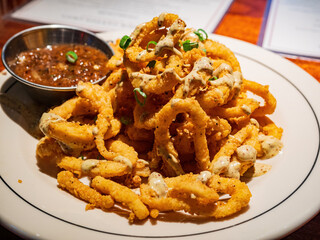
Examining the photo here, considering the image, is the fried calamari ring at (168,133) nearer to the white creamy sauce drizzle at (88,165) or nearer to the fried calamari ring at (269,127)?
the white creamy sauce drizzle at (88,165)

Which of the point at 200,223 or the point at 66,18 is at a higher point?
the point at 200,223

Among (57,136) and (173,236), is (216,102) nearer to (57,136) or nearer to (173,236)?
(173,236)

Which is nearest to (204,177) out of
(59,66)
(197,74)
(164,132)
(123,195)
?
(164,132)

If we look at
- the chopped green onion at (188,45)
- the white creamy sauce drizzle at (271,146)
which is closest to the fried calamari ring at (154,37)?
the chopped green onion at (188,45)

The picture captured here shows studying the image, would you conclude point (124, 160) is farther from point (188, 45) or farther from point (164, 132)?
point (188, 45)

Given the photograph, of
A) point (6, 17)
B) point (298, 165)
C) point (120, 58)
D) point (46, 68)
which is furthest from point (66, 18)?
point (298, 165)

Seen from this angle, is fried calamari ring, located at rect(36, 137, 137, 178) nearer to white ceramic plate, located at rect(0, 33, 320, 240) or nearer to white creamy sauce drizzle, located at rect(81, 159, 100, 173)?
white creamy sauce drizzle, located at rect(81, 159, 100, 173)

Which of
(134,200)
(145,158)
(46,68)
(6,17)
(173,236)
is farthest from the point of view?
(6,17)
